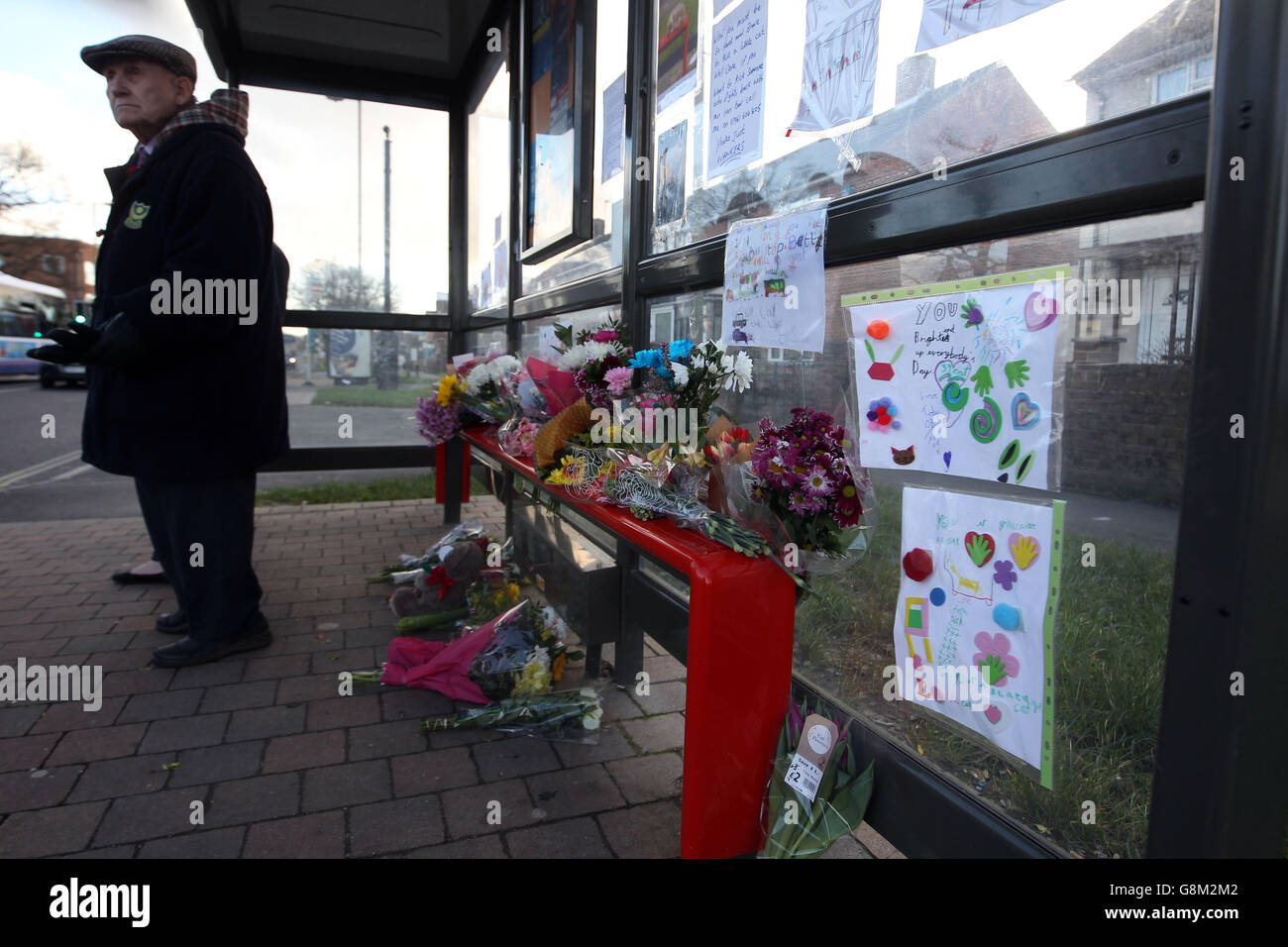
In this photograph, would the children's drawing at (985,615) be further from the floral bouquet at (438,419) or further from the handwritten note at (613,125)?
the floral bouquet at (438,419)

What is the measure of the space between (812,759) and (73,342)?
3176 millimetres

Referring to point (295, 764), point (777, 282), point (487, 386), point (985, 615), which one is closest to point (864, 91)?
point (777, 282)

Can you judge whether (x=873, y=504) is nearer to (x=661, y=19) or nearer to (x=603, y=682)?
(x=603, y=682)

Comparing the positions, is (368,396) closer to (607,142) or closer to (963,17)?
(607,142)

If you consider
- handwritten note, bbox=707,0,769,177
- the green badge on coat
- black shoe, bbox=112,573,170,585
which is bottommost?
black shoe, bbox=112,573,170,585

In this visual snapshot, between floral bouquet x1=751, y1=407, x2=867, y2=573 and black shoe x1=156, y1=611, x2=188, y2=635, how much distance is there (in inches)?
130

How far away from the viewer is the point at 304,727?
2977mm

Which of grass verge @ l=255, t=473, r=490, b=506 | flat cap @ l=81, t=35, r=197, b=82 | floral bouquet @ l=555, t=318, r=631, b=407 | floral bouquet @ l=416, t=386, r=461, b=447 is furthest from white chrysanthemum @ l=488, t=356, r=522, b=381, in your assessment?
grass verge @ l=255, t=473, r=490, b=506

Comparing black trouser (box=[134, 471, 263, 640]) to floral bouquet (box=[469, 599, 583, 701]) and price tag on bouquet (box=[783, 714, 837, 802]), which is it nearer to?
floral bouquet (box=[469, 599, 583, 701])

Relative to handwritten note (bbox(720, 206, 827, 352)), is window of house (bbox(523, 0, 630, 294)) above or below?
above

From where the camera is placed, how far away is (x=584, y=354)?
9.02ft

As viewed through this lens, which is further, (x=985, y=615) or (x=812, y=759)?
(x=812, y=759)

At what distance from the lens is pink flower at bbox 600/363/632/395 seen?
2486 millimetres
